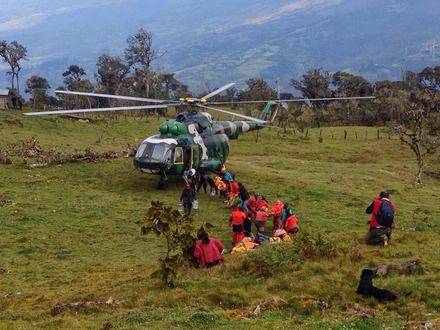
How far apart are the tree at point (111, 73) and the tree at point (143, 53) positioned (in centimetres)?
159

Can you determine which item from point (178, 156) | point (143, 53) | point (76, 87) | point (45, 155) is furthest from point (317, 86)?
point (178, 156)

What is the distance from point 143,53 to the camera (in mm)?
77375

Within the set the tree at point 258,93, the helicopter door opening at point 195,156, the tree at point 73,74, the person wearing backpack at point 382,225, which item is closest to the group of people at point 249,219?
the person wearing backpack at point 382,225

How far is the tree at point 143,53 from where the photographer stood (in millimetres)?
77000

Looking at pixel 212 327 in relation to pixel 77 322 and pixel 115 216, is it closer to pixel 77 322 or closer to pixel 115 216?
pixel 77 322

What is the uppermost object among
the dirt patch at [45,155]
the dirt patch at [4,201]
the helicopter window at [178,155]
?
the helicopter window at [178,155]

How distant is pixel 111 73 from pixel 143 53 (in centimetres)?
605

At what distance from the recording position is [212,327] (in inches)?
428

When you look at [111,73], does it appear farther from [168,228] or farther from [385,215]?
[168,228]

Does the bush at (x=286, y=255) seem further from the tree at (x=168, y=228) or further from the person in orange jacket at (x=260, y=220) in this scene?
the person in orange jacket at (x=260, y=220)

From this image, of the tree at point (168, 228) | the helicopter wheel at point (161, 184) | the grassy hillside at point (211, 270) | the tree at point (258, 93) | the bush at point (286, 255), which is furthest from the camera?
the tree at point (258, 93)

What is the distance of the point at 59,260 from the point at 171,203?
7418 millimetres

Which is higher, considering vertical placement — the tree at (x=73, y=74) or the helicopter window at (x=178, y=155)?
the tree at (x=73, y=74)

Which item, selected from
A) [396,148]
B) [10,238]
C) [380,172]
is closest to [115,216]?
[10,238]
